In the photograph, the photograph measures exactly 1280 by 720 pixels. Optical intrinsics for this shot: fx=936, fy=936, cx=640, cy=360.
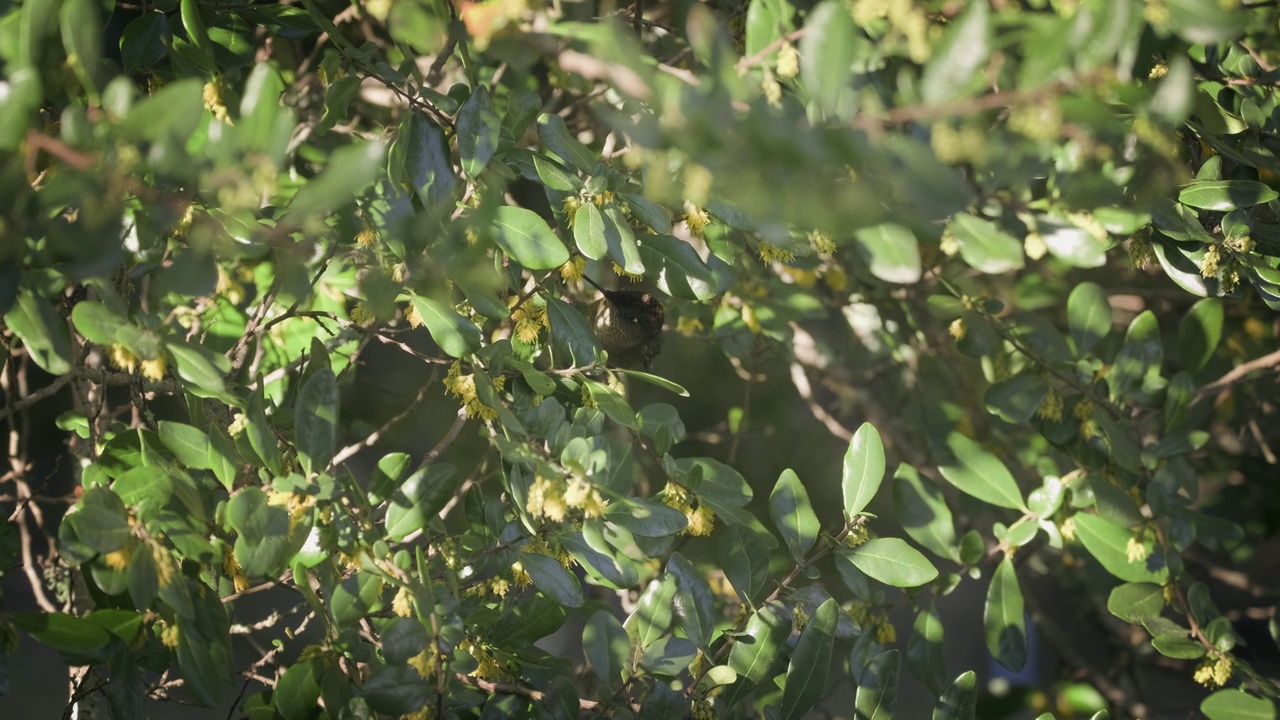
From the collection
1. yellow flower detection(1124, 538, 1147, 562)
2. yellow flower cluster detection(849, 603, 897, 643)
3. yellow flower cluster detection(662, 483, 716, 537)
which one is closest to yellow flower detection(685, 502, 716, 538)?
yellow flower cluster detection(662, 483, 716, 537)

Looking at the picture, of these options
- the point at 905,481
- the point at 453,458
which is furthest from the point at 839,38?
the point at 453,458

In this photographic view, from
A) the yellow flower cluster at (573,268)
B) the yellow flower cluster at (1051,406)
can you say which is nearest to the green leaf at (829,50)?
the yellow flower cluster at (573,268)

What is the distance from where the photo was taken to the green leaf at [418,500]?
953mm

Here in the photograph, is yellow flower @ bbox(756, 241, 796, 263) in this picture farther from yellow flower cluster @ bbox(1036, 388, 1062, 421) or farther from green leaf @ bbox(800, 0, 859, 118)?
yellow flower cluster @ bbox(1036, 388, 1062, 421)

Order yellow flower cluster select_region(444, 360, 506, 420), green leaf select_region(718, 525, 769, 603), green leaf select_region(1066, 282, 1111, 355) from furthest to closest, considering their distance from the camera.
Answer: green leaf select_region(1066, 282, 1111, 355), green leaf select_region(718, 525, 769, 603), yellow flower cluster select_region(444, 360, 506, 420)

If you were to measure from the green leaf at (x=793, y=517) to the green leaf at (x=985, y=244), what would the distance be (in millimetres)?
424

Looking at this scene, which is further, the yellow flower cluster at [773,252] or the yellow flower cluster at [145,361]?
the yellow flower cluster at [773,252]

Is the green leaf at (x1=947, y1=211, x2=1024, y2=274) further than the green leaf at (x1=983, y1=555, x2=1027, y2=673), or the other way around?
the green leaf at (x1=983, y1=555, x2=1027, y2=673)

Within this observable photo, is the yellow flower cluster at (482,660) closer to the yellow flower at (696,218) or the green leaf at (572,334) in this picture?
the green leaf at (572,334)

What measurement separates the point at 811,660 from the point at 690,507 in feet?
0.71

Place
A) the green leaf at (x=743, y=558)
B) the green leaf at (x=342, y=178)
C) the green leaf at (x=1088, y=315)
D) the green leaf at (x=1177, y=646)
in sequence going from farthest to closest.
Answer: the green leaf at (x=1088, y=315) < the green leaf at (x=1177, y=646) < the green leaf at (x=743, y=558) < the green leaf at (x=342, y=178)

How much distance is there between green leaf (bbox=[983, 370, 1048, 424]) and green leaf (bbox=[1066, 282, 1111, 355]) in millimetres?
100

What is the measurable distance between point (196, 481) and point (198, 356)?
0.81 ft

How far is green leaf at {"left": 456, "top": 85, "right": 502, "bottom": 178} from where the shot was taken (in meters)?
0.93
